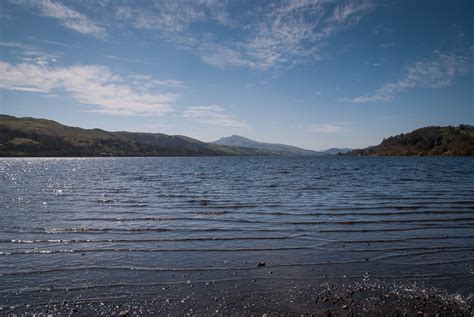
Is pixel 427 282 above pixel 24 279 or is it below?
above

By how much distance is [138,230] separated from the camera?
19266 millimetres

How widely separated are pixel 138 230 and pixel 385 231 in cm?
1555

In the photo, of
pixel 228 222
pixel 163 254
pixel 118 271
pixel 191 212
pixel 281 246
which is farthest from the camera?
pixel 191 212

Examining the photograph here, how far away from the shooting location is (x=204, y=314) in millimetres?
8820

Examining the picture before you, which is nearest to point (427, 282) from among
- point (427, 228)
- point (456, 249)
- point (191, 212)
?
point (456, 249)

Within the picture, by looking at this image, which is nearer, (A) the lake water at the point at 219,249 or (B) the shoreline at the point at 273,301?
(B) the shoreline at the point at 273,301

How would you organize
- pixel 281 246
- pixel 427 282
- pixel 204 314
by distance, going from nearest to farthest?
pixel 204 314 < pixel 427 282 < pixel 281 246

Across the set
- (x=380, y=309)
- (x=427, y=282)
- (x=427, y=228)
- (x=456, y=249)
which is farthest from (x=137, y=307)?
(x=427, y=228)

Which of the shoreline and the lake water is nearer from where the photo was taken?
the shoreline

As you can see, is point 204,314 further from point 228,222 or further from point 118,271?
point 228,222

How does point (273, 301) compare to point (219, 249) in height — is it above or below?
above

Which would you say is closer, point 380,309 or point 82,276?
point 380,309

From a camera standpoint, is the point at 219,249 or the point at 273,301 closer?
the point at 273,301

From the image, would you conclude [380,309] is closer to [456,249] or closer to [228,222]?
[456,249]
